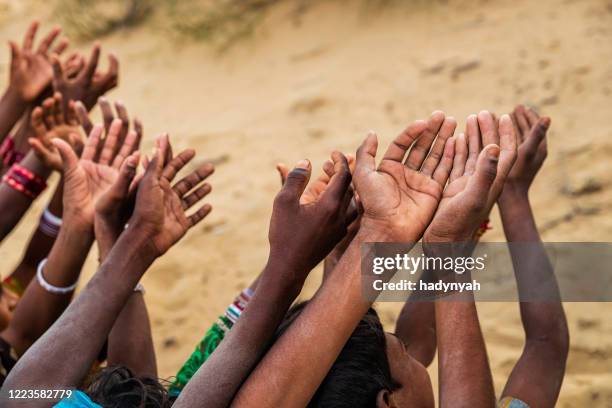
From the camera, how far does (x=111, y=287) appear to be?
7.10 feet

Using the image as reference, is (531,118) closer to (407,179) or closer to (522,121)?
(522,121)

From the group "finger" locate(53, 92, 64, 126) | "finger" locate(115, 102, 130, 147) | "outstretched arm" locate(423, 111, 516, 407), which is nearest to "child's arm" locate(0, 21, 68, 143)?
"finger" locate(53, 92, 64, 126)

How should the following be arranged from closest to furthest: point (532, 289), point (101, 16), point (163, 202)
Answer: point (163, 202), point (532, 289), point (101, 16)

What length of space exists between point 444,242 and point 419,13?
12.3 ft

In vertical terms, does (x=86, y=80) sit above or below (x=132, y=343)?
above

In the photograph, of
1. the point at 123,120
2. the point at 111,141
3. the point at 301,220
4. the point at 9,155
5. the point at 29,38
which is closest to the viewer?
the point at 301,220

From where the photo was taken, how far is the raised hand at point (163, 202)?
2275mm

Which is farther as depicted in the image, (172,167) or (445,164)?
(172,167)

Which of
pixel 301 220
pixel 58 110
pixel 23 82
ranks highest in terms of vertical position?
pixel 23 82

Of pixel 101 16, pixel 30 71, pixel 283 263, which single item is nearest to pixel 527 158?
pixel 283 263

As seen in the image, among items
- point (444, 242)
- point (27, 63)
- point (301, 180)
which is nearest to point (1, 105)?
point (27, 63)

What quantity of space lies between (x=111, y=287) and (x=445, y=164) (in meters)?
0.93

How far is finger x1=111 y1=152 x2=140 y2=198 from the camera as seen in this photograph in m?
2.34

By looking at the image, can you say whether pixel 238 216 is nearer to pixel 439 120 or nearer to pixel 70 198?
pixel 70 198
